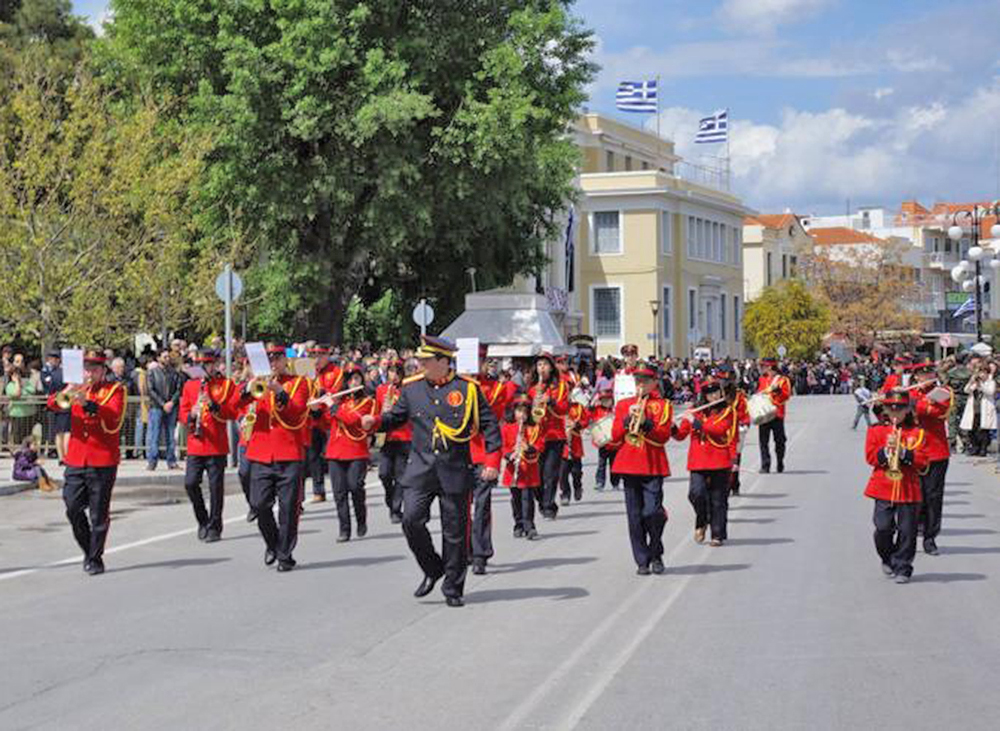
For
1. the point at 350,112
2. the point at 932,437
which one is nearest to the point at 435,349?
the point at 932,437

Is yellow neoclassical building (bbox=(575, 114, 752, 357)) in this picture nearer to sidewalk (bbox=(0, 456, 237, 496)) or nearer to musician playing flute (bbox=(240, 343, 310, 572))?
sidewalk (bbox=(0, 456, 237, 496))

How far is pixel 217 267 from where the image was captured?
107ft

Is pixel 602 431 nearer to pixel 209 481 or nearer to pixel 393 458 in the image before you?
pixel 393 458

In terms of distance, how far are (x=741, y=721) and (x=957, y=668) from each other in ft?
6.13

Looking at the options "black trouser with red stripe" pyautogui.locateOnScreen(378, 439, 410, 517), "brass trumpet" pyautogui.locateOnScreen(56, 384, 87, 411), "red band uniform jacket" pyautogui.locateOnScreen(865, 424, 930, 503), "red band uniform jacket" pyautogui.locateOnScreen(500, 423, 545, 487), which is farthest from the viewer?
"black trouser with red stripe" pyautogui.locateOnScreen(378, 439, 410, 517)

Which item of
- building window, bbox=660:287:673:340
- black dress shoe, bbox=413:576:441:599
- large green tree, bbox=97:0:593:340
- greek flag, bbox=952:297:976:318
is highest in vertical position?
large green tree, bbox=97:0:593:340

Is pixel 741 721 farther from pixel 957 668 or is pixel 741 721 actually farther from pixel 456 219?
pixel 456 219

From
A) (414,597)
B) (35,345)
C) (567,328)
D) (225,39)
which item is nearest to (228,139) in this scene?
(225,39)

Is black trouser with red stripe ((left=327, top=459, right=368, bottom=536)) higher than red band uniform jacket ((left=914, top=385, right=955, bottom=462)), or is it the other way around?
red band uniform jacket ((left=914, top=385, right=955, bottom=462))

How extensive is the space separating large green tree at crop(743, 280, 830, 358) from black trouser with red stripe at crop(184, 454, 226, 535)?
2730 inches

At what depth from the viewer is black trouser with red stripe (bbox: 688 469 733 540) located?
14.2 m

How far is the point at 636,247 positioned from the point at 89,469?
218 ft

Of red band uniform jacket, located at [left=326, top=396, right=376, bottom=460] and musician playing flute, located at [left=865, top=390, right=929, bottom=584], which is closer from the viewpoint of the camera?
musician playing flute, located at [left=865, top=390, right=929, bottom=584]

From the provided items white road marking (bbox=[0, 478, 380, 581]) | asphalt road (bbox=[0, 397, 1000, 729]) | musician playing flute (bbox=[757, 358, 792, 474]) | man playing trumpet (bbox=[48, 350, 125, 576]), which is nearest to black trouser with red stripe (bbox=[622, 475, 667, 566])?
asphalt road (bbox=[0, 397, 1000, 729])
